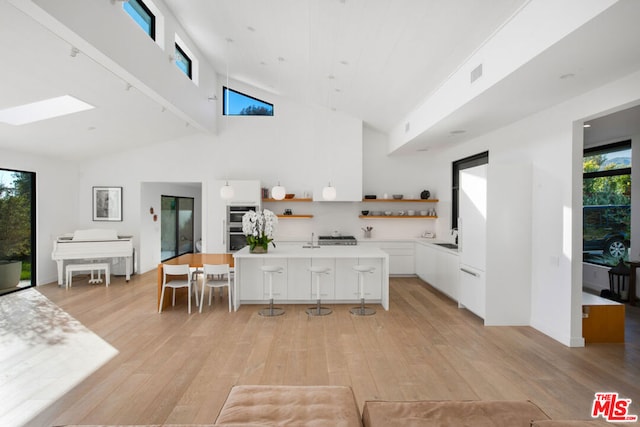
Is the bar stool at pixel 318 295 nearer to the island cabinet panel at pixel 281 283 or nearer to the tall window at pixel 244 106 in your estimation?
the island cabinet panel at pixel 281 283

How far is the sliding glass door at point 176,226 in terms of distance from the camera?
9.26 metres

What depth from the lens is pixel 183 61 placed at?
6410 mm

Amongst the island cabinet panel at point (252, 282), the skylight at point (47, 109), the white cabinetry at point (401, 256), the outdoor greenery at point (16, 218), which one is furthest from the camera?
the white cabinetry at point (401, 256)

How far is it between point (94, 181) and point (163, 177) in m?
1.45

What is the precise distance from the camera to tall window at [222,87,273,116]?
8.19 meters

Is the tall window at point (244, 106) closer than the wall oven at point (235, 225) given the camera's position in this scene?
No

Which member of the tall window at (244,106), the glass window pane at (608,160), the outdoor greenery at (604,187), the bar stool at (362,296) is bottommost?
the bar stool at (362,296)

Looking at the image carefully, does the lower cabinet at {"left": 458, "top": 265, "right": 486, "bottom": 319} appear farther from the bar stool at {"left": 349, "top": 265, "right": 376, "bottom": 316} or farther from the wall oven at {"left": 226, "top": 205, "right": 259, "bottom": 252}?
the wall oven at {"left": 226, "top": 205, "right": 259, "bottom": 252}

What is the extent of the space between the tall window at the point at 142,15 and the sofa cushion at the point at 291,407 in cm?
443

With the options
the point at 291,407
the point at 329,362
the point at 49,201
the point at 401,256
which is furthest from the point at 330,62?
the point at 49,201

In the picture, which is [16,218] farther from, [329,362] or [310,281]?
[329,362]

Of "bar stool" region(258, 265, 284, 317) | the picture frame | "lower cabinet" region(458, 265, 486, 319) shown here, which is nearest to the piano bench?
the picture frame

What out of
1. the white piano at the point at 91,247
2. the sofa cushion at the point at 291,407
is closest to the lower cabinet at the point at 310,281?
the white piano at the point at 91,247

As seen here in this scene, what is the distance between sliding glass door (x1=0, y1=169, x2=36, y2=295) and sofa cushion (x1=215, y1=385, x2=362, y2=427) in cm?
637
